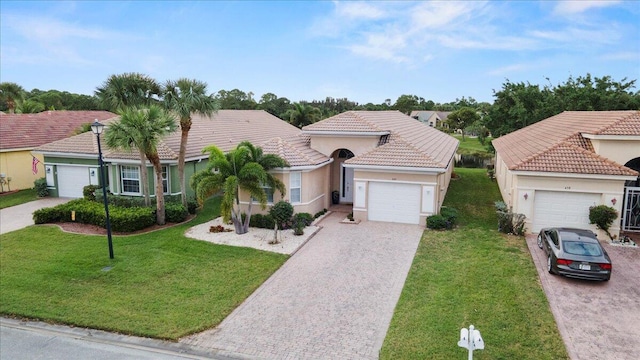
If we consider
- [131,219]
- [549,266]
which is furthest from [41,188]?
[549,266]

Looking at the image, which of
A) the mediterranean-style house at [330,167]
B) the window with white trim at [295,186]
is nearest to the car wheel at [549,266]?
the mediterranean-style house at [330,167]

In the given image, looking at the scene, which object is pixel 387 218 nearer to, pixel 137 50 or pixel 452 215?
pixel 452 215

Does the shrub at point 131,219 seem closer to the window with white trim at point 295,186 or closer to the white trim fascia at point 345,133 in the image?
the window with white trim at point 295,186

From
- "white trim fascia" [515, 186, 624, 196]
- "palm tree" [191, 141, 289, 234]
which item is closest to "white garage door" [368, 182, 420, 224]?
"white trim fascia" [515, 186, 624, 196]

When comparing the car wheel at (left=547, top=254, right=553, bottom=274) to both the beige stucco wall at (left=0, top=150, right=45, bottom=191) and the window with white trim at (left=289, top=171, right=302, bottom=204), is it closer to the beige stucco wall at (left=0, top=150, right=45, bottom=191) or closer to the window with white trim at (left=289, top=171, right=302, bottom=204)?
the window with white trim at (left=289, top=171, right=302, bottom=204)

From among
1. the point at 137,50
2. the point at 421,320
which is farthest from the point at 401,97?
the point at 421,320
